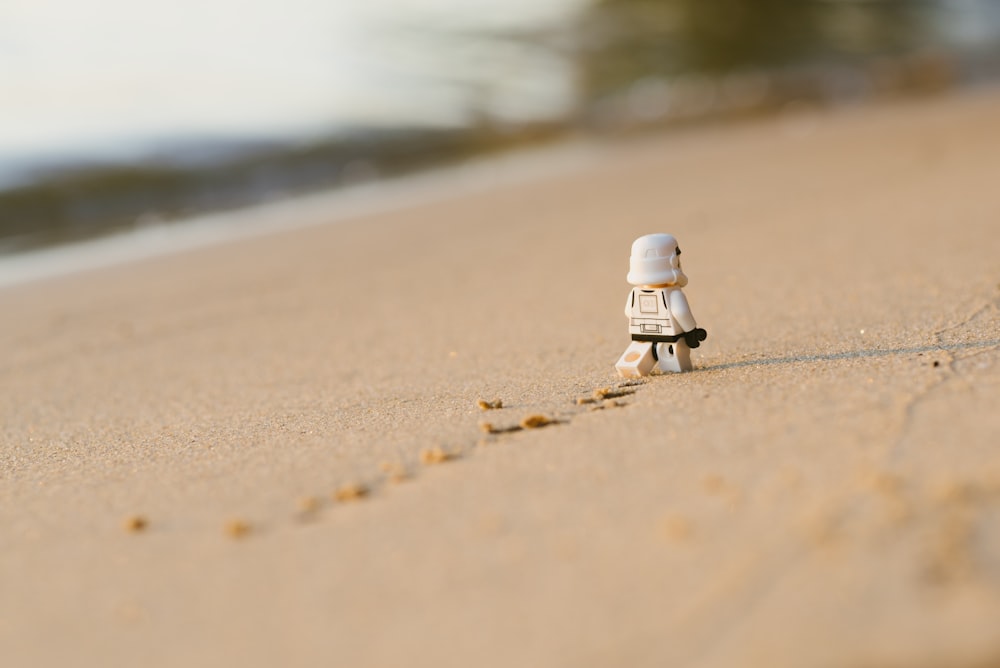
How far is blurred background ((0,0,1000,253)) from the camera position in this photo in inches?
393

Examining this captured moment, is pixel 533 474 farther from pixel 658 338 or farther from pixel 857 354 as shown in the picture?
pixel 857 354

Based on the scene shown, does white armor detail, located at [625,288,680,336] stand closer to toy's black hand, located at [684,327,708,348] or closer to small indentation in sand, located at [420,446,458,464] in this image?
toy's black hand, located at [684,327,708,348]

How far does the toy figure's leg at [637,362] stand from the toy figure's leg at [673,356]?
27mm

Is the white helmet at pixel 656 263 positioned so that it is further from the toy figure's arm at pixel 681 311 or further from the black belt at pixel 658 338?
the black belt at pixel 658 338

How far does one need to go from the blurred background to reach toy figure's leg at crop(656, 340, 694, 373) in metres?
6.61

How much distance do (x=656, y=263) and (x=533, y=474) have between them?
888 mm

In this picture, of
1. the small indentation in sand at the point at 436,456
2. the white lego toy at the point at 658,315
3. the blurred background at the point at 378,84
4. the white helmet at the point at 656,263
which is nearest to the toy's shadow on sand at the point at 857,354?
the white lego toy at the point at 658,315

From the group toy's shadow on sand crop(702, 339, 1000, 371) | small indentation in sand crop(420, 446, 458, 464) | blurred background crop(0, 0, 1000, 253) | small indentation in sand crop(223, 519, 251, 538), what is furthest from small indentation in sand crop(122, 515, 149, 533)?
blurred background crop(0, 0, 1000, 253)

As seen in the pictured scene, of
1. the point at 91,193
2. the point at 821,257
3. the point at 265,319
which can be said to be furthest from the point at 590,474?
the point at 91,193

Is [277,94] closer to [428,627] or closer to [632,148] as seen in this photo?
[632,148]

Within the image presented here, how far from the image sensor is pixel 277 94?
13352 millimetres

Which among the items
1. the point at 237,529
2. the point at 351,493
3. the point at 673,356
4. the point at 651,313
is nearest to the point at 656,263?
the point at 651,313

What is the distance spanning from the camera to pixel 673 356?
9.39 ft

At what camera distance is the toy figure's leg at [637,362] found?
2840 mm
